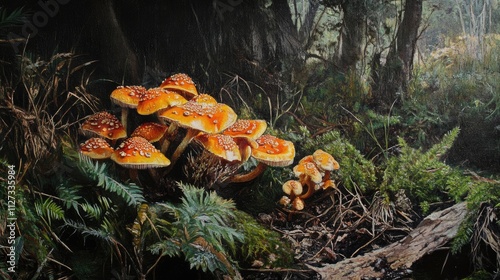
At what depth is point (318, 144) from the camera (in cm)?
256

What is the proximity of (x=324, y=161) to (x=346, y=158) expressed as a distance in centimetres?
18

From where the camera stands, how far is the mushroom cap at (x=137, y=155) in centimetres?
216

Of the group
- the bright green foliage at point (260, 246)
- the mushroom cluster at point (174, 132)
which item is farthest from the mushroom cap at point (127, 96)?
the bright green foliage at point (260, 246)

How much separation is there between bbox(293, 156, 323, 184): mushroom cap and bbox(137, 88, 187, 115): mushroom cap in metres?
0.63

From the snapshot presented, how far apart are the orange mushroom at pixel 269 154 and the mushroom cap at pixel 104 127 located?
574mm

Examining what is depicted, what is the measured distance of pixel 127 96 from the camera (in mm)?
2293

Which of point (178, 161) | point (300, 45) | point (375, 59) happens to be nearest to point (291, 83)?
point (300, 45)

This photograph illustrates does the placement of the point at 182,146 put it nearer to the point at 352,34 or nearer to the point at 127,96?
the point at 127,96

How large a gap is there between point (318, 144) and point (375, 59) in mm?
525

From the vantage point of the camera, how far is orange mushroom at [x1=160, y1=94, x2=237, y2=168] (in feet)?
7.16

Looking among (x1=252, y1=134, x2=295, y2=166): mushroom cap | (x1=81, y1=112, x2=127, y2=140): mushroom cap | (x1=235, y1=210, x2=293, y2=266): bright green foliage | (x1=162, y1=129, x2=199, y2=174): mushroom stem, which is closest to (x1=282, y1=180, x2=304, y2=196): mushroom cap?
(x1=252, y1=134, x2=295, y2=166): mushroom cap

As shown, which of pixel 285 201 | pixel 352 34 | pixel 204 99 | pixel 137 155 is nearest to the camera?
pixel 137 155

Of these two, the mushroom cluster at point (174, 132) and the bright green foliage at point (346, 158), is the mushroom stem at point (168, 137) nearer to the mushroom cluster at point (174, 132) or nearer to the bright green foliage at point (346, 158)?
the mushroom cluster at point (174, 132)

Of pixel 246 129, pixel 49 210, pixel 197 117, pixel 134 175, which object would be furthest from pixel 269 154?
pixel 49 210
